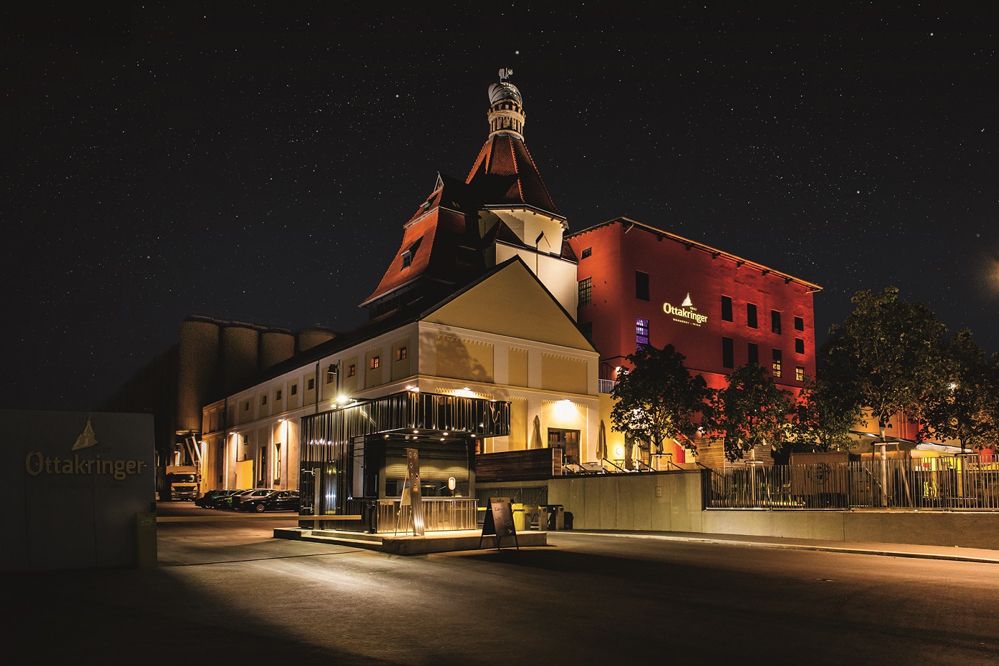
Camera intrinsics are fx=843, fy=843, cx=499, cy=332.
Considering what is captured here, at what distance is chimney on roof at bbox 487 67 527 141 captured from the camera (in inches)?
2506

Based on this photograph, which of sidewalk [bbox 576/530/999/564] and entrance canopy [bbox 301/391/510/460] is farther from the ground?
entrance canopy [bbox 301/391/510/460]

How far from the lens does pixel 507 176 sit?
59656 mm

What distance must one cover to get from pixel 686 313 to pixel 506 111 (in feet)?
68.9

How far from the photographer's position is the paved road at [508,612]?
8.34 meters

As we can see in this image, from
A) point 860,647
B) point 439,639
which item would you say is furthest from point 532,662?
point 860,647

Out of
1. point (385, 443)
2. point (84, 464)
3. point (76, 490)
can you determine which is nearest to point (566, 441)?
point (385, 443)

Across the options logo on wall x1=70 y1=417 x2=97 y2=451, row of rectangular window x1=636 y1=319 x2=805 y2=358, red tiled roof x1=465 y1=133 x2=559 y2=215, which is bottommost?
logo on wall x1=70 y1=417 x2=97 y2=451

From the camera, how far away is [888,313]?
27719 mm

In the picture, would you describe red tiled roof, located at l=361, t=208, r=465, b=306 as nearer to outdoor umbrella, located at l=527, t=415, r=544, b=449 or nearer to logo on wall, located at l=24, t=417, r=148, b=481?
outdoor umbrella, located at l=527, t=415, r=544, b=449

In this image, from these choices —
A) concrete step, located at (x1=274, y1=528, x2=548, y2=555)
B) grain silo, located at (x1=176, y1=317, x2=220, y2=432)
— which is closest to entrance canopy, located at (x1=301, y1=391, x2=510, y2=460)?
concrete step, located at (x1=274, y1=528, x2=548, y2=555)

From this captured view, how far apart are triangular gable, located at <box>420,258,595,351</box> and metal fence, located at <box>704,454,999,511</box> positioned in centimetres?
1929

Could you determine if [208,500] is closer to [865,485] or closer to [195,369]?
[195,369]

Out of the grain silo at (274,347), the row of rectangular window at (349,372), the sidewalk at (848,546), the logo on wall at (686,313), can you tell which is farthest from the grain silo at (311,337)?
the sidewalk at (848,546)

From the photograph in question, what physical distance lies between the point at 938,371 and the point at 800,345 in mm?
39282
